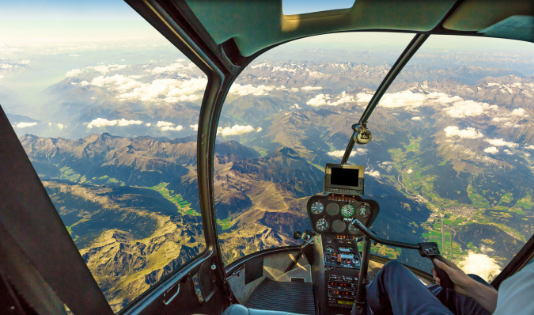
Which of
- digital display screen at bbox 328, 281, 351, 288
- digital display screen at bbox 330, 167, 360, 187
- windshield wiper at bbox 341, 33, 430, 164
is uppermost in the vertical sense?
windshield wiper at bbox 341, 33, 430, 164

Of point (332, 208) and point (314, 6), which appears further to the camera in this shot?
point (332, 208)

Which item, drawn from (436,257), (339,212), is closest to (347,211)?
(339,212)

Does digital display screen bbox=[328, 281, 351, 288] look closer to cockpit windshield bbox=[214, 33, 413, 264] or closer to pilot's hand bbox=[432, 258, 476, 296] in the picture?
pilot's hand bbox=[432, 258, 476, 296]

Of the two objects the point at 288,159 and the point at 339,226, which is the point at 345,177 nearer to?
the point at 339,226

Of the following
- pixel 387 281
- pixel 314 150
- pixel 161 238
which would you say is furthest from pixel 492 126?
pixel 387 281

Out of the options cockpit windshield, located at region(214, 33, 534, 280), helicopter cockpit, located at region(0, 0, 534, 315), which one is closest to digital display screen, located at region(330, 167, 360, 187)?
helicopter cockpit, located at region(0, 0, 534, 315)

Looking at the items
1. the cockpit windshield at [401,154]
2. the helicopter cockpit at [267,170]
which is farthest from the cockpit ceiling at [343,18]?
the cockpit windshield at [401,154]

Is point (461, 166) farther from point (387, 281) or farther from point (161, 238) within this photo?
point (387, 281)
